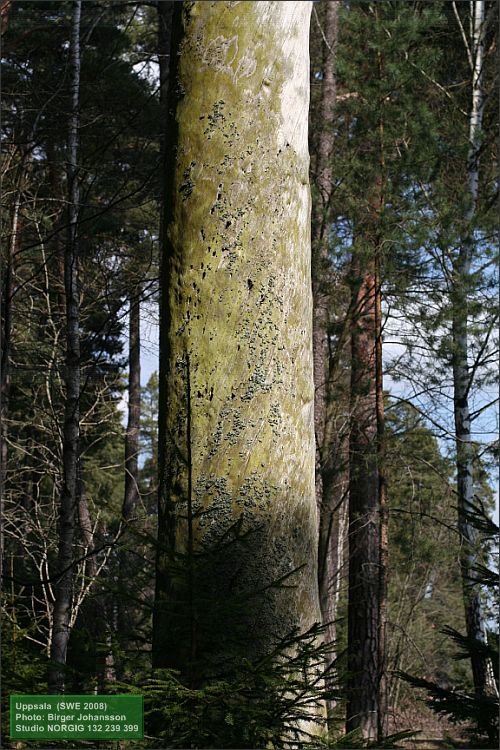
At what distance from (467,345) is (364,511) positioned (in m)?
2.01

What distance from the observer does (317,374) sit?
8203mm

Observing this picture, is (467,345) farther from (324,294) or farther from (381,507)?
(381,507)

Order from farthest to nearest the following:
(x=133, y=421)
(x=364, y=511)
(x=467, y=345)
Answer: (x=133, y=421), (x=364, y=511), (x=467, y=345)

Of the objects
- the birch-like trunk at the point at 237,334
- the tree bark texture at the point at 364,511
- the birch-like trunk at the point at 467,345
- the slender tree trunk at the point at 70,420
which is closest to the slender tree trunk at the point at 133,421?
the tree bark texture at the point at 364,511

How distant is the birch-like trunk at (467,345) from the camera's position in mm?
7030

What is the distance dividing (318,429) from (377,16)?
407 cm

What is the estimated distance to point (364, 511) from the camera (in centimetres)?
816

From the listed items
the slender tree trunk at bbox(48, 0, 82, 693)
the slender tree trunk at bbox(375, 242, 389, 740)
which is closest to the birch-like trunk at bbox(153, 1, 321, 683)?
the slender tree trunk at bbox(48, 0, 82, 693)

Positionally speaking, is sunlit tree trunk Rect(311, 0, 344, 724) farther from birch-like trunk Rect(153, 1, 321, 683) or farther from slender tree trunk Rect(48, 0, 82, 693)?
birch-like trunk Rect(153, 1, 321, 683)

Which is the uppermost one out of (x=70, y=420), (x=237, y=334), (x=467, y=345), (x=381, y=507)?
(x=467, y=345)

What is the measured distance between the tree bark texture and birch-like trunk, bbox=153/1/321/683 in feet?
16.1

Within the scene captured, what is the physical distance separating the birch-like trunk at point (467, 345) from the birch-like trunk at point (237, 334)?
16.5ft

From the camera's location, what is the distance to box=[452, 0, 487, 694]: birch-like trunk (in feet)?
23.1

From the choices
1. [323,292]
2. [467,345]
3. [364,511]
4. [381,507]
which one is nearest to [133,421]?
[364,511]
